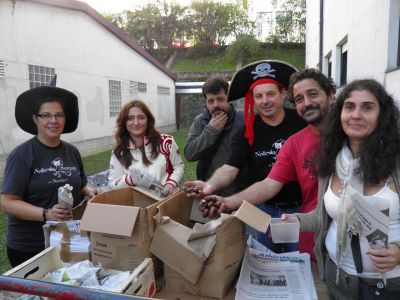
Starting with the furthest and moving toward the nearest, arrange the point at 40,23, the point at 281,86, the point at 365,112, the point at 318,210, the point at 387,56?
the point at 40,23, the point at 387,56, the point at 281,86, the point at 318,210, the point at 365,112

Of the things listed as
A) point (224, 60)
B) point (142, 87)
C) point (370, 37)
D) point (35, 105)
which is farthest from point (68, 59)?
point (224, 60)

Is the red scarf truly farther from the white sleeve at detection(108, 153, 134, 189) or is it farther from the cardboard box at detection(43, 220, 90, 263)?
the cardboard box at detection(43, 220, 90, 263)

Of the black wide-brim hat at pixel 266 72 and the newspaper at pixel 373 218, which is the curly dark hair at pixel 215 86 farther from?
the newspaper at pixel 373 218

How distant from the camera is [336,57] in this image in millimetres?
9703

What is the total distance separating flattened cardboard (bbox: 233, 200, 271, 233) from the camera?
153 centimetres

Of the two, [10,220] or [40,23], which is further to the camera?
[40,23]

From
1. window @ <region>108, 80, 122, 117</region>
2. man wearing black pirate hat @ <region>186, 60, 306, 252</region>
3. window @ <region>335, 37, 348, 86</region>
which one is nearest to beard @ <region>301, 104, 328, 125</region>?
man wearing black pirate hat @ <region>186, 60, 306, 252</region>

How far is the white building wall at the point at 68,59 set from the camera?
7516 millimetres

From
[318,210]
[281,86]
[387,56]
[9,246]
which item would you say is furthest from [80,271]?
[387,56]

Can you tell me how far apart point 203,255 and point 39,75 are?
835 centimetres

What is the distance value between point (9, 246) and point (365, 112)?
2.17 meters

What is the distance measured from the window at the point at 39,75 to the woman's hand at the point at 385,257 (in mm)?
8372

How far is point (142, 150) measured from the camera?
292cm

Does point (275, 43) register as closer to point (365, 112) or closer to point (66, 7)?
point (66, 7)
